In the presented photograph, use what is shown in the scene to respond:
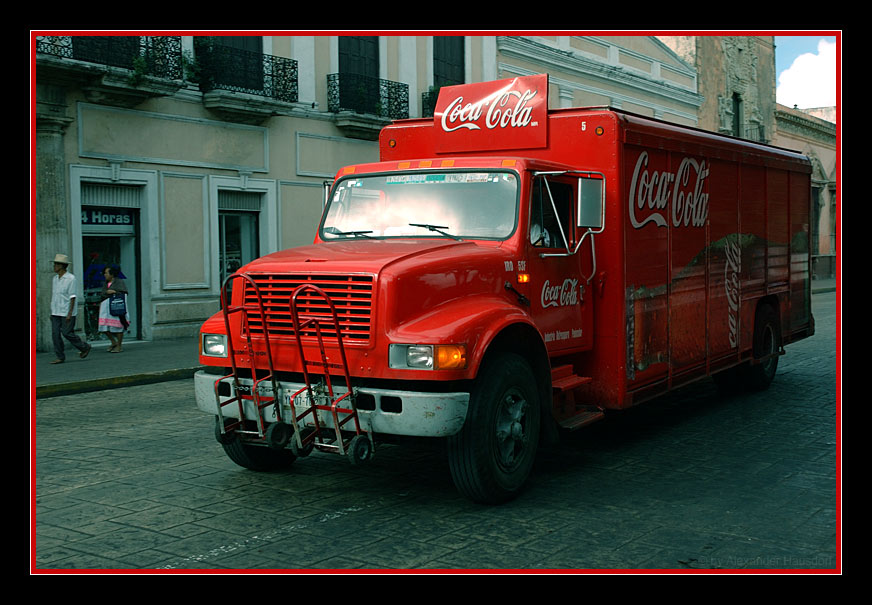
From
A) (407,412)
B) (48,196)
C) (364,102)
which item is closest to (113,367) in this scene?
(48,196)

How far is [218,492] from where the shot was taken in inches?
271

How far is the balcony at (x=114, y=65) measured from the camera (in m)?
16.5

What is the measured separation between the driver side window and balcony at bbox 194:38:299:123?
13.5 m

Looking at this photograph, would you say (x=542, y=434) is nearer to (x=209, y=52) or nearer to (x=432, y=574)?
(x=432, y=574)

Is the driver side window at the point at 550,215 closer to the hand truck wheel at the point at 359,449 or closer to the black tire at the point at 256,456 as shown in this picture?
the hand truck wheel at the point at 359,449

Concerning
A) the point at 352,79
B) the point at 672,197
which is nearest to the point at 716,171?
the point at 672,197

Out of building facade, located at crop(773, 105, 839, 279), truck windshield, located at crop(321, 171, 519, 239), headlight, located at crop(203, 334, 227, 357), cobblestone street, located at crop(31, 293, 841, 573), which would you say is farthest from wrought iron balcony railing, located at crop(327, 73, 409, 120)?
building facade, located at crop(773, 105, 839, 279)

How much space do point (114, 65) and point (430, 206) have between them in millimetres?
12372

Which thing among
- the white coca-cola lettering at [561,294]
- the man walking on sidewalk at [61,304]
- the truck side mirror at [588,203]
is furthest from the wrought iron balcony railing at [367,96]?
the truck side mirror at [588,203]

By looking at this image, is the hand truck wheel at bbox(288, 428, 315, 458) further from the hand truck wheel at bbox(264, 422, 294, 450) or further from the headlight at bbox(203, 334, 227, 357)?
the headlight at bbox(203, 334, 227, 357)

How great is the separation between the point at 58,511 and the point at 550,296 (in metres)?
3.89

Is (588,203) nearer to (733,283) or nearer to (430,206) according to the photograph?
(430,206)

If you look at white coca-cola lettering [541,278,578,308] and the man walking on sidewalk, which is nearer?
white coca-cola lettering [541,278,578,308]

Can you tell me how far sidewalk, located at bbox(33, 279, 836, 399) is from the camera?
1307 cm
